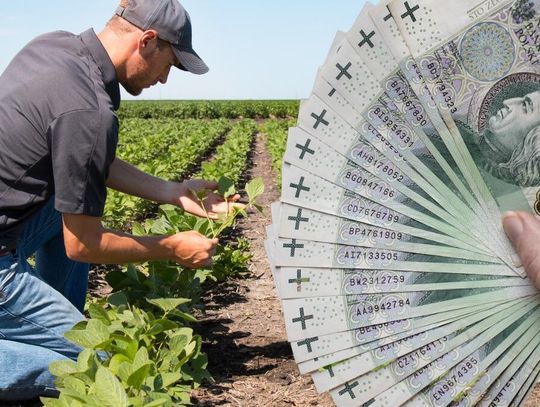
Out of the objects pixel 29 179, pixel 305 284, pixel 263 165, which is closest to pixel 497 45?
pixel 305 284

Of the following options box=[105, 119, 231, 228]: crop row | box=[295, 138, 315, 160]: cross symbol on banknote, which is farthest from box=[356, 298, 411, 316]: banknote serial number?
box=[105, 119, 231, 228]: crop row

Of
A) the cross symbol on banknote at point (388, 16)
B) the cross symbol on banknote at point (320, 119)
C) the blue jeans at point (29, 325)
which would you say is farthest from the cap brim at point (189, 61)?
the cross symbol on banknote at point (388, 16)

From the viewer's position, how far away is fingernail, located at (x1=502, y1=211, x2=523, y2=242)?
1688mm

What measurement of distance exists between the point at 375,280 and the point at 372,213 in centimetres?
19

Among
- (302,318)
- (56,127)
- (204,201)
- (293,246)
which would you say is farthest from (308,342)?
(204,201)

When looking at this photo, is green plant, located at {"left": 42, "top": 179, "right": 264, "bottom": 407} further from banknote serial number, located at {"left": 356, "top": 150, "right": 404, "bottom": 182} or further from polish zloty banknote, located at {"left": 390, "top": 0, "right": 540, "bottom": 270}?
polish zloty banknote, located at {"left": 390, "top": 0, "right": 540, "bottom": 270}

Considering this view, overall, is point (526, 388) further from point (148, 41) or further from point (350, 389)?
point (148, 41)

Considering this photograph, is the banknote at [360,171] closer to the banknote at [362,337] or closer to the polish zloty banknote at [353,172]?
the polish zloty banknote at [353,172]

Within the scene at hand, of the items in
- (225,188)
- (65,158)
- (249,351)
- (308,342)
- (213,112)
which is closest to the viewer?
(308,342)

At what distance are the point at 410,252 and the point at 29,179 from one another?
1.37 meters

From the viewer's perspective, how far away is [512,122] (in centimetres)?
172

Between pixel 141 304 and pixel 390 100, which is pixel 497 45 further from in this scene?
pixel 141 304

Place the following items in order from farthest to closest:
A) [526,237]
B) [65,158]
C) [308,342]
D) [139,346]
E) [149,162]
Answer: [149,162] < [139,346] < [65,158] < [308,342] < [526,237]

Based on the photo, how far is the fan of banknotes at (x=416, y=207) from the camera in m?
1.70
